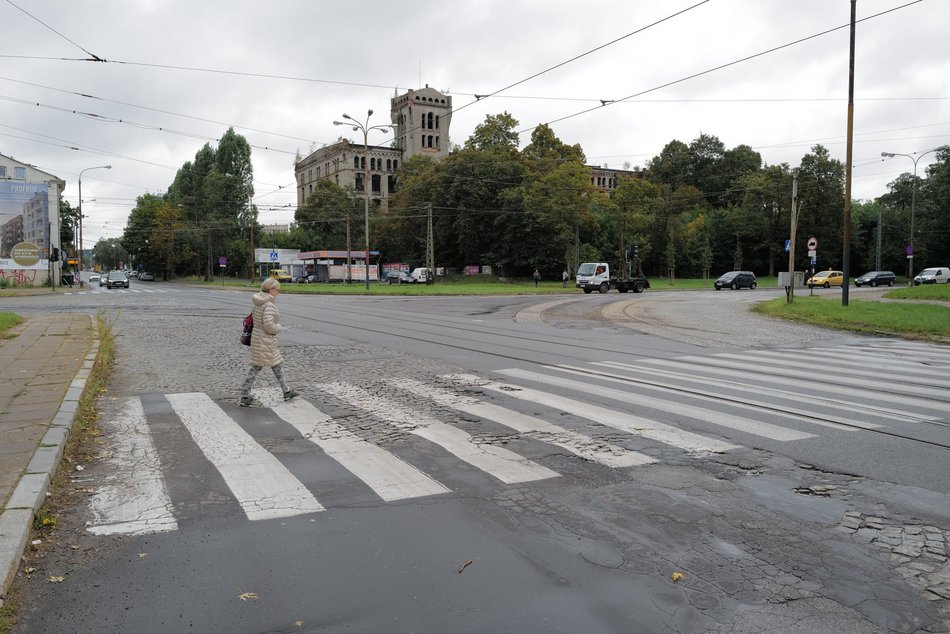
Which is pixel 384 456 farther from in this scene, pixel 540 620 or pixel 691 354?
pixel 691 354

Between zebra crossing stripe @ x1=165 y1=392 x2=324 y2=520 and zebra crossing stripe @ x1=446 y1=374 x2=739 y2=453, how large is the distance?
3.26 metres

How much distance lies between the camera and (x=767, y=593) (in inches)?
130

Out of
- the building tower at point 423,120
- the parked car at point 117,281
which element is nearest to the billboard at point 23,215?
the parked car at point 117,281

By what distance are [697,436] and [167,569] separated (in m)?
4.66

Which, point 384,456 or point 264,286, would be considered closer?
point 384,456

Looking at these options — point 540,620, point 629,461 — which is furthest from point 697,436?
point 540,620

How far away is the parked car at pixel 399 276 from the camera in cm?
6881

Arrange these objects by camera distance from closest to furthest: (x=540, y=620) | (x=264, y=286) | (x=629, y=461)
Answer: (x=540, y=620), (x=629, y=461), (x=264, y=286)

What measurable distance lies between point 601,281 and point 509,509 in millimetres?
42808

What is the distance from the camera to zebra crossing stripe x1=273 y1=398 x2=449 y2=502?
4.82 m

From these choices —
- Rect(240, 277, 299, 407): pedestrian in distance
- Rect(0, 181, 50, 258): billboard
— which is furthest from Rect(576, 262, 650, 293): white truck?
Rect(0, 181, 50, 258): billboard

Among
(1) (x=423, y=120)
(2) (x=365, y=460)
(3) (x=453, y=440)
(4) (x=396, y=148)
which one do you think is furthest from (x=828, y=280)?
(4) (x=396, y=148)

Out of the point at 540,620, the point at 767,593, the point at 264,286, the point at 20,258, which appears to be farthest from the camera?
the point at 20,258

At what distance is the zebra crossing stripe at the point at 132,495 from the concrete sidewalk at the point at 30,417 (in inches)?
14.9
